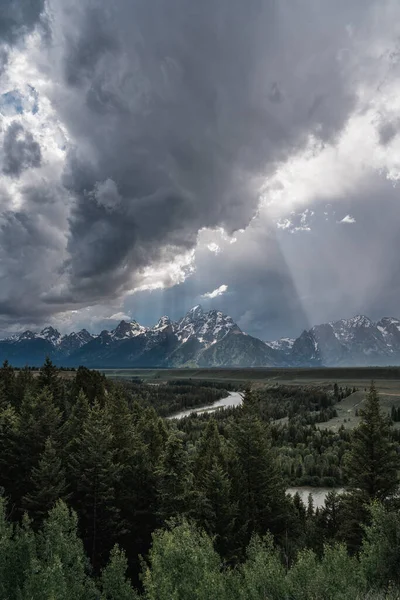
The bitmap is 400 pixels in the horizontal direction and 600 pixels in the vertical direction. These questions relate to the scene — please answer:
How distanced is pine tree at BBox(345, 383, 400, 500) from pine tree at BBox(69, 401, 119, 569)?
2768 centimetres

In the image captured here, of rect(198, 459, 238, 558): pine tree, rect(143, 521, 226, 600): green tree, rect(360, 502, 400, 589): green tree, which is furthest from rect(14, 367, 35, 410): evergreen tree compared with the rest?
rect(360, 502, 400, 589): green tree

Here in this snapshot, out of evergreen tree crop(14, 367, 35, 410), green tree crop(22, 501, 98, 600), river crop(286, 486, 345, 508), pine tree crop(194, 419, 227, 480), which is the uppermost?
evergreen tree crop(14, 367, 35, 410)

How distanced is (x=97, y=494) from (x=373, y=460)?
103ft

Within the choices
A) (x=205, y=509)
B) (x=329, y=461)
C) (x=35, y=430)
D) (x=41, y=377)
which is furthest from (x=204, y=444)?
(x=329, y=461)

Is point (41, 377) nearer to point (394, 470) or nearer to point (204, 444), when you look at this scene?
point (204, 444)

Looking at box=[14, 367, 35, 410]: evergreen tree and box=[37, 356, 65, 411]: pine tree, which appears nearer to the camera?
box=[14, 367, 35, 410]: evergreen tree

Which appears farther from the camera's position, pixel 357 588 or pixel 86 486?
pixel 86 486

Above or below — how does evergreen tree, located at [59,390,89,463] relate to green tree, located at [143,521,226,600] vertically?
above

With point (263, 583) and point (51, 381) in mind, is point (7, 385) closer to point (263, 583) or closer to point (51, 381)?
point (51, 381)

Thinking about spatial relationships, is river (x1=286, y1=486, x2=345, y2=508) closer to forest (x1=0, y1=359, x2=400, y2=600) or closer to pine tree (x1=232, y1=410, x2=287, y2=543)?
forest (x1=0, y1=359, x2=400, y2=600)

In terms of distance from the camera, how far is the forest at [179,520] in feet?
96.5

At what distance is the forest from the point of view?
29406 mm

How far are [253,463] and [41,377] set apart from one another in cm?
5267

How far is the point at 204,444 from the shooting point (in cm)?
6009
